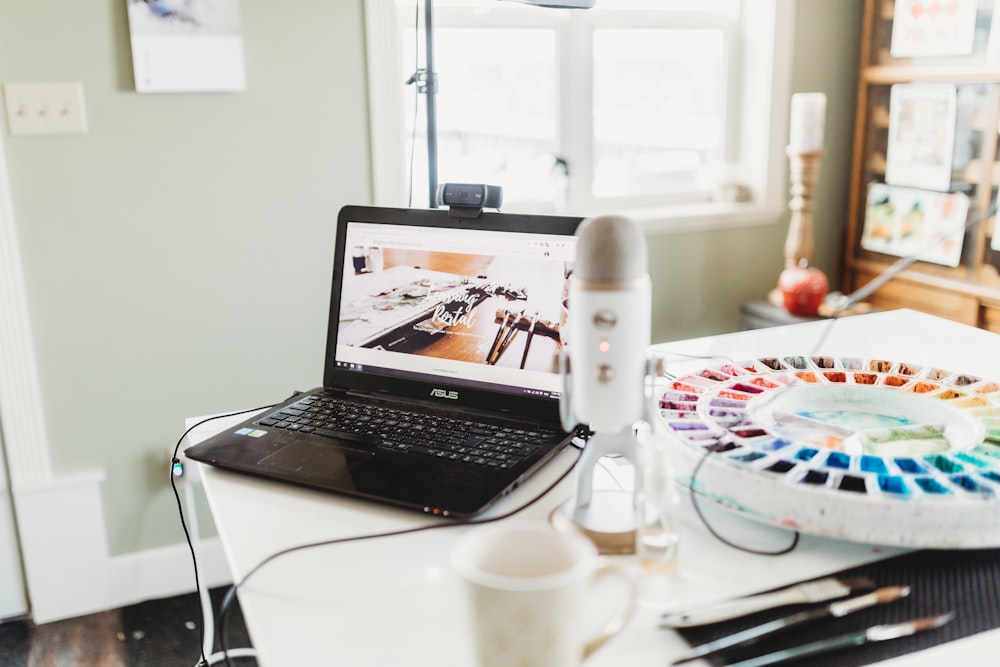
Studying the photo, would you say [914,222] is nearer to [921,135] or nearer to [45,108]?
[921,135]

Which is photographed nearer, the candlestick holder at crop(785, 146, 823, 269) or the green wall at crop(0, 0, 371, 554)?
the green wall at crop(0, 0, 371, 554)

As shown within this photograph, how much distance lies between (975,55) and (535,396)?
187cm

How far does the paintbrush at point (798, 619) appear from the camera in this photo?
655 millimetres

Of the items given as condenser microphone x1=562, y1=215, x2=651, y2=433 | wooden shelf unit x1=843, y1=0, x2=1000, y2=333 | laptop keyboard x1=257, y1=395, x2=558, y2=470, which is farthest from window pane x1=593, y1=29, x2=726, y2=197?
condenser microphone x1=562, y1=215, x2=651, y2=433

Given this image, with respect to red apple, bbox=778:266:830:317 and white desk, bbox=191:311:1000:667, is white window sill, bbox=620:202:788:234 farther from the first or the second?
white desk, bbox=191:311:1000:667

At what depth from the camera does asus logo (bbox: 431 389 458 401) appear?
1.10m

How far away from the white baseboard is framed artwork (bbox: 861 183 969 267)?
206cm

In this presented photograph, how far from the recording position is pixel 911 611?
0.71 metres

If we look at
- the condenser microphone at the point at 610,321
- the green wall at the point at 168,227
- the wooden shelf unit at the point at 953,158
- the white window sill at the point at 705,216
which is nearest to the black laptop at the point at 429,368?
the condenser microphone at the point at 610,321

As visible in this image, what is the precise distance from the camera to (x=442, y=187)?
3.66 feet

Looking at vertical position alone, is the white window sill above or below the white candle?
below

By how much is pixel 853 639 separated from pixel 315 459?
1.90 ft

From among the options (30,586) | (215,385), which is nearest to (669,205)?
(215,385)

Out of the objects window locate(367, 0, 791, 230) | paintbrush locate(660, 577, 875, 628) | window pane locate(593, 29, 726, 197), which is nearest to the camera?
paintbrush locate(660, 577, 875, 628)
